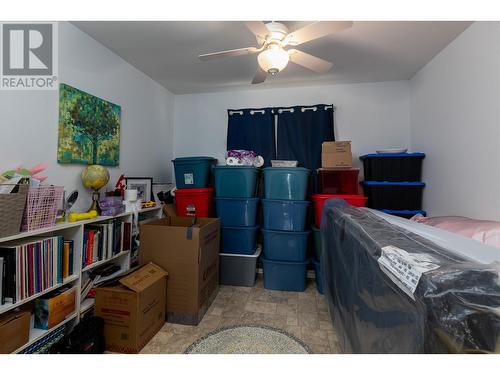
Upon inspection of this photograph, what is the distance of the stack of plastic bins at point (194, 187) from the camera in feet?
7.93

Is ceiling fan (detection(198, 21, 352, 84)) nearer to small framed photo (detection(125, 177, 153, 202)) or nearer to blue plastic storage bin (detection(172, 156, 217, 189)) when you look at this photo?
blue plastic storage bin (detection(172, 156, 217, 189))

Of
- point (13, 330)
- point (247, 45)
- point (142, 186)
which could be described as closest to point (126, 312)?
point (13, 330)

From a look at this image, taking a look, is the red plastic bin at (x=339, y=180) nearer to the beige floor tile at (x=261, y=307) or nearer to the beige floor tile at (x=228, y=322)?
the beige floor tile at (x=261, y=307)

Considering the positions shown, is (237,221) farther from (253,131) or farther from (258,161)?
(253,131)

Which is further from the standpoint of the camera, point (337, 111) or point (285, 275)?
point (337, 111)

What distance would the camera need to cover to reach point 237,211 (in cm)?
240

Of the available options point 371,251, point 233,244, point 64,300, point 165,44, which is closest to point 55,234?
point 64,300

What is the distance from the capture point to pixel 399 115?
2633 mm

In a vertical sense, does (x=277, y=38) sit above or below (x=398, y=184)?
above

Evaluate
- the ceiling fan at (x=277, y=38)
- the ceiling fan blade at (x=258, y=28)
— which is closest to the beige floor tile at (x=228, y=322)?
the ceiling fan at (x=277, y=38)

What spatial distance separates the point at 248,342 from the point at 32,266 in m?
1.34

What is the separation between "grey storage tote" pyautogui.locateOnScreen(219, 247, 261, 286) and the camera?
2375 millimetres
